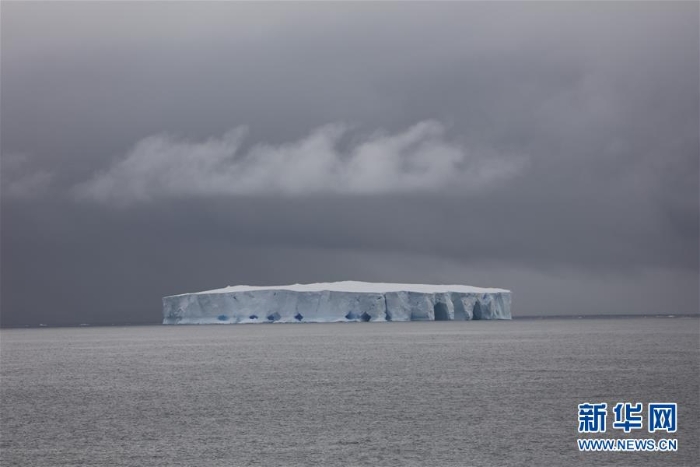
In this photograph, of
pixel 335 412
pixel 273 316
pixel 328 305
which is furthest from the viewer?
pixel 273 316

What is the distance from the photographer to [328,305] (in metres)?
80.1

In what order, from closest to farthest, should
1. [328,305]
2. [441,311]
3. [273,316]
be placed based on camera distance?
[328,305], [273,316], [441,311]

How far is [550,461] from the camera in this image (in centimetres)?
1486

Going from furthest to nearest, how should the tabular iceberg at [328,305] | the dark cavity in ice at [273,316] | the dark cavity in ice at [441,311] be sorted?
the dark cavity in ice at [441,311]
the dark cavity in ice at [273,316]
the tabular iceberg at [328,305]

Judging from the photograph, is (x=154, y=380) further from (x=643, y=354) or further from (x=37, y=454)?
(x=643, y=354)

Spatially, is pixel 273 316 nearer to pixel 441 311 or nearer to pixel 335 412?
pixel 441 311

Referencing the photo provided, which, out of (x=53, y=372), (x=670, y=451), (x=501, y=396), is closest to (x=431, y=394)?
(x=501, y=396)

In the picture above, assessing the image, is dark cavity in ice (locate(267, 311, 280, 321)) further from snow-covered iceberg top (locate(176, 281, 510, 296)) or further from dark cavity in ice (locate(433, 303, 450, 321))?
dark cavity in ice (locate(433, 303, 450, 321))

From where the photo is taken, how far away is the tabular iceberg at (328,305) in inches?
3125

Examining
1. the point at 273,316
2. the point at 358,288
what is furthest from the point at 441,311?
the point at 273,316

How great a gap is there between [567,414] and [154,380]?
645 inches

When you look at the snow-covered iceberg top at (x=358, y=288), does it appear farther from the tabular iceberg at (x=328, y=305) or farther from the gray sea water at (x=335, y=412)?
the gray sea water at (x=335, y=412)

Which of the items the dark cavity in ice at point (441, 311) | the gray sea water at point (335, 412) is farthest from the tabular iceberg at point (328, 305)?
the gray sea water at point (335, 412)

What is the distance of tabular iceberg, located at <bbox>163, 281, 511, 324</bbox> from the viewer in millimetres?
79375
